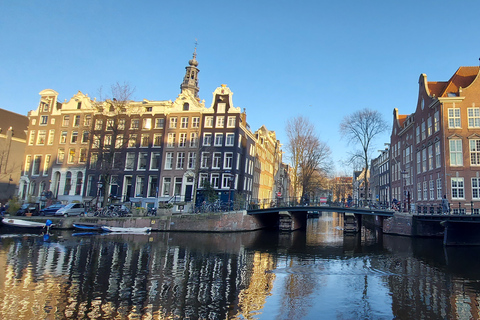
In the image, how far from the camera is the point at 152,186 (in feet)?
159

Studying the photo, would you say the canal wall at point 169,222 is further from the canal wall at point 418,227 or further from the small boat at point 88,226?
the canal wall at point 418,227

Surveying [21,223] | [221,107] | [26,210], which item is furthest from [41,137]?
[221,107]

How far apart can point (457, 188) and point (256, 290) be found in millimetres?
32744

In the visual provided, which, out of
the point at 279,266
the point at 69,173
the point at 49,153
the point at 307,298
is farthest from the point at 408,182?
the point at 49,153

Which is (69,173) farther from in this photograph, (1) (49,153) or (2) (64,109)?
(2) (64,109)

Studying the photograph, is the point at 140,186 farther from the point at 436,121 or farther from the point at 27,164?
the point at 436,121

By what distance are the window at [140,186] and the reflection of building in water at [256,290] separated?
32.9 m

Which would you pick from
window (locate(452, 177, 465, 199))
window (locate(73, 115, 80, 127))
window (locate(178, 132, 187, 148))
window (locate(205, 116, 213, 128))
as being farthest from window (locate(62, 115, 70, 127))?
window (locate(452, 177, 465, 199))

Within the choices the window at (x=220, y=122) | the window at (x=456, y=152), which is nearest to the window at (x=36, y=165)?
the window at (x=220, y=122)

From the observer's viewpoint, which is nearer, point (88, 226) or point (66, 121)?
point (88, 226)

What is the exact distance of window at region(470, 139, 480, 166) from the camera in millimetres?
35281

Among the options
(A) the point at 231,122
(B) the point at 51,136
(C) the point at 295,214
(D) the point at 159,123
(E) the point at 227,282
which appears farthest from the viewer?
(B) the point at 51,136

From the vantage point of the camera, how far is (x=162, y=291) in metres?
12.4

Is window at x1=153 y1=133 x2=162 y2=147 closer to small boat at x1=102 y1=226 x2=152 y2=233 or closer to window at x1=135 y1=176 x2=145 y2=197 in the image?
window at x1=135 y1=176 x2=145 y2=197
